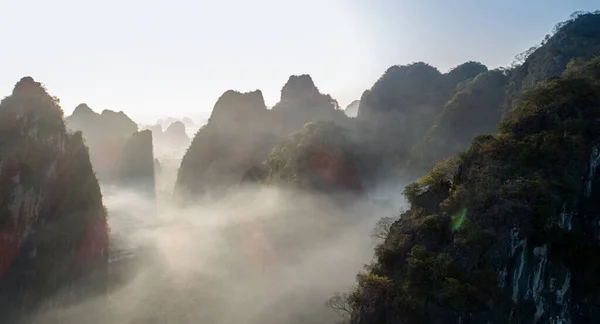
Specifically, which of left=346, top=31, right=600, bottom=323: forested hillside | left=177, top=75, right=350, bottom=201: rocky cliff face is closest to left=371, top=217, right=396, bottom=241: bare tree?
left=346, top=31, right=600, bottom=323: forested hillside

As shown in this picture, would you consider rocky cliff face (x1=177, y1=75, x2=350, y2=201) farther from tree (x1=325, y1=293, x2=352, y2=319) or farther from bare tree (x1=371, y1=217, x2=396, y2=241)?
tree (x1=325, y1=293, x2=352, y2=319)

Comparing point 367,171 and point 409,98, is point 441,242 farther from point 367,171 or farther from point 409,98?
point 409,98

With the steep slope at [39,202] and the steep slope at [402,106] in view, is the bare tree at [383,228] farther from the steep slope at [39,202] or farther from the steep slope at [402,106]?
the steep slope at [402,106]

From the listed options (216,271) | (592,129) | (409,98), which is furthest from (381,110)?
(592,129)

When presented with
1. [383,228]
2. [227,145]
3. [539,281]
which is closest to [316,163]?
[383,228]

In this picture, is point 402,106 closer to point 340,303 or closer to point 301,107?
point 301,107

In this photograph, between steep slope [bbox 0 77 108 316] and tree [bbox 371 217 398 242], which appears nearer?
tree [bbox 371 217 398 242]

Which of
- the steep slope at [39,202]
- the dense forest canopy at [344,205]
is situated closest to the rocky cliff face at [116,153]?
the dense forest canopy at [344,205]
